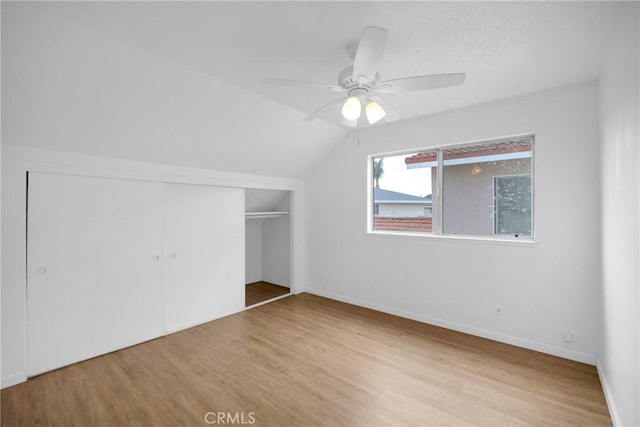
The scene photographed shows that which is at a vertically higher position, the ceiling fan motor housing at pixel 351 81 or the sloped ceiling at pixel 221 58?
the sloped ceiling at pixel 221 58

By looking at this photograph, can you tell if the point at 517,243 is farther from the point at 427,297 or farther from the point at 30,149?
the point at 30,149

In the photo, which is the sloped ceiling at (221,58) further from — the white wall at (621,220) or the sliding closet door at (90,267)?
the sliding closet door at (90,267)

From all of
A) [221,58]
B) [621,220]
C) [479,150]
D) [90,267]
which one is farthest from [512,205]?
[90,267]

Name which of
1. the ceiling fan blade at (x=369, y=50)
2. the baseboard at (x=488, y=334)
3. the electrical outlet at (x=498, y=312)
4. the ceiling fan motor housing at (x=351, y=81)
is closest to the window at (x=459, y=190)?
the electrical outlet at (x=498, y=312)

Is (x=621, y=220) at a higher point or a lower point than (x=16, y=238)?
higher

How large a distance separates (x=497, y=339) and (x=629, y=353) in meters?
1.57

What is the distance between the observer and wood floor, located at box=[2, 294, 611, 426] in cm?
189

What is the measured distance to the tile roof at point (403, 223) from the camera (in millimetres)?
3580

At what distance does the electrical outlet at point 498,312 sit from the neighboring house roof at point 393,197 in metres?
1.37

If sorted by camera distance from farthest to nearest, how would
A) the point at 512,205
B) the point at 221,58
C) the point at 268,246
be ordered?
the point at 268,246 → the point at 512,205 → the point at 221,58

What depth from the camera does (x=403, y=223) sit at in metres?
3.78

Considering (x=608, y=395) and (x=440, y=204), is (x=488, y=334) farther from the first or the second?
(x=440, y=204)

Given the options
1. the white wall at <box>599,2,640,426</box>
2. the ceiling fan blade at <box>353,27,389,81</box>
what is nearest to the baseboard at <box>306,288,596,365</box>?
the white wall at <box>599,2,640,426</box>

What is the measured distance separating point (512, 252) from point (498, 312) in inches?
25.7
